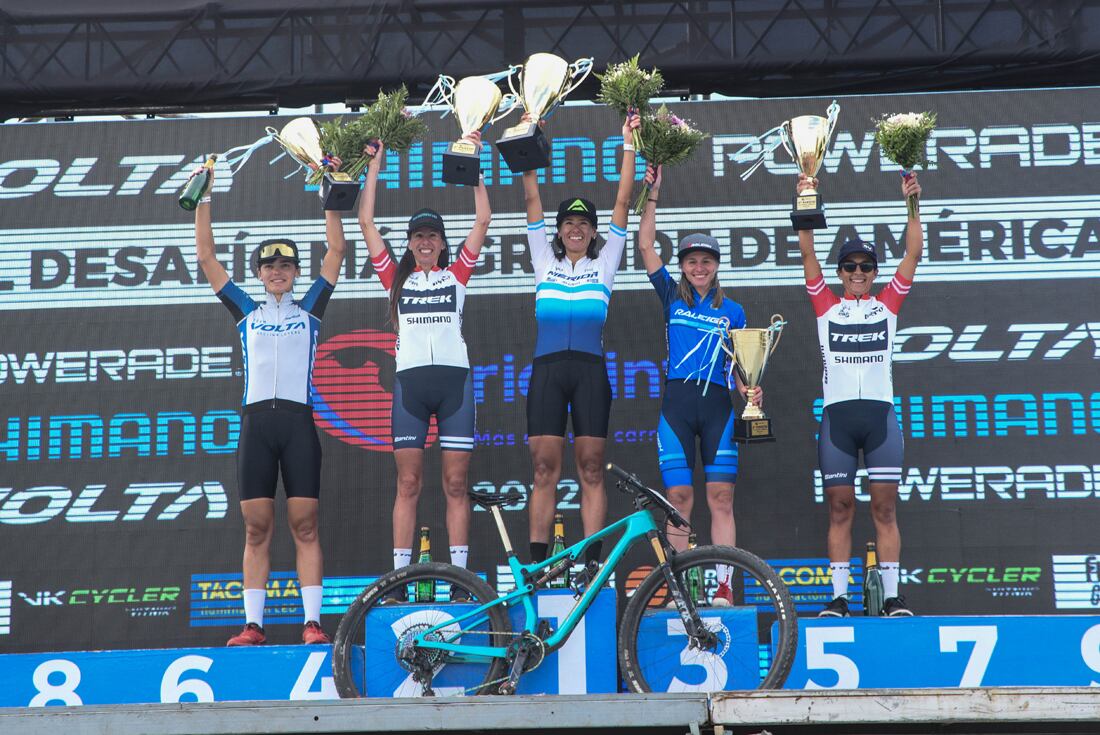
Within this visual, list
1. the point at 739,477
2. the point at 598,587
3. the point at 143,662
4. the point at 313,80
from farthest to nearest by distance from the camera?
the point at 313,80 → the point at 739,477 → the point at 143,662 → the point at 598,587

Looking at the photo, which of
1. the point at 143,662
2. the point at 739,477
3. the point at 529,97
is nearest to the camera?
the point at 143,662

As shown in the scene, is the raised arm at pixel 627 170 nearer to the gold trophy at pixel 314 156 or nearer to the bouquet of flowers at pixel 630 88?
the bouquet of flowers at pixel 630 88

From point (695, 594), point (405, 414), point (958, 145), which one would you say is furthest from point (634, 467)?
point (958, 145)

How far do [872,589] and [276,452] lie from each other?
2630mm

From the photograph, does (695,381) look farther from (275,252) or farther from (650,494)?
(275,252)

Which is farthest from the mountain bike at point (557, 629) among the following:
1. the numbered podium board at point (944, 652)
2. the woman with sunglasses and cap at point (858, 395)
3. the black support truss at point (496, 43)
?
the black support truss at point (496, 43)

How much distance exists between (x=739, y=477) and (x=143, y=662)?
9.69 ft

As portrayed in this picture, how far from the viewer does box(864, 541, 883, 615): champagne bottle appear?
216 inches

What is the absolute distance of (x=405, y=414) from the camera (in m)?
5.79

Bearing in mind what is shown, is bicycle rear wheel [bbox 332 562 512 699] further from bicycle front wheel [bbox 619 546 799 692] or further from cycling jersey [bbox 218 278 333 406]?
cycling jersey [bbox 218 278 333 406]

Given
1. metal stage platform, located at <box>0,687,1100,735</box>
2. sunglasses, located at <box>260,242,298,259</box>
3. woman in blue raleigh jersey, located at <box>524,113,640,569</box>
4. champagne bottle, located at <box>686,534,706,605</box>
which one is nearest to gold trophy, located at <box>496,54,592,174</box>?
woman in blue raleigh jersey, located at <box>524,113,640,569</box>

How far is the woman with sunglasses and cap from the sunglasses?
7.63 feet

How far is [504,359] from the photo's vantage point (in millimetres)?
6621

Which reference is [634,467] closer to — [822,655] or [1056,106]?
[822,655]
